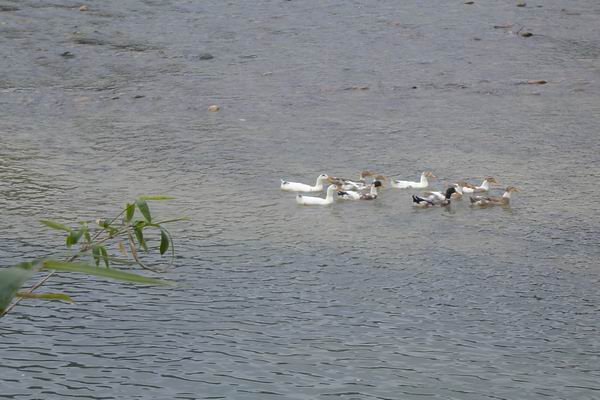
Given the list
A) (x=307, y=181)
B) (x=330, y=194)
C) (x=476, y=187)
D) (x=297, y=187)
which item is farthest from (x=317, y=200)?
(x=476, y=187)

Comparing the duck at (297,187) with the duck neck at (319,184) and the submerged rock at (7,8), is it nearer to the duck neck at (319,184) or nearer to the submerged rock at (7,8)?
the duck neck at (319,184)

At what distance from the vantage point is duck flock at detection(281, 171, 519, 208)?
9.98 meters

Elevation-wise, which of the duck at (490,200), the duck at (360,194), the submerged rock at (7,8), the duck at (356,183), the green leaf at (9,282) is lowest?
the duck at (490,200)

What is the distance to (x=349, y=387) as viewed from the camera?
6.26 meters

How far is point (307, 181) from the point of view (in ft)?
35.1

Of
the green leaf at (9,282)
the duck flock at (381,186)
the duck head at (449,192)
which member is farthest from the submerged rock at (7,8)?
the green leaf at (9,282)

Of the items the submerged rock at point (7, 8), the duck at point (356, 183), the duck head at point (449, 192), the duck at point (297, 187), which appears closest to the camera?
the duck head at point (449, 192)

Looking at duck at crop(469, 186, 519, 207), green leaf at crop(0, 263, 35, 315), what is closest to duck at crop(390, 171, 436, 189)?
duck at crop(469, 186, 519, 207)

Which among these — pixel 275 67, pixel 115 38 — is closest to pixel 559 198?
pixel 275 67

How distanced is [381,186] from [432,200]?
Answer: 0.69 metres

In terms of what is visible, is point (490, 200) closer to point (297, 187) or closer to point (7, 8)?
point (297, 187)

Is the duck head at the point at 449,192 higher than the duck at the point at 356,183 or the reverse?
the reverse

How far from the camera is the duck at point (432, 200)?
389 inches

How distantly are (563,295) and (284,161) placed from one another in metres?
4.26
